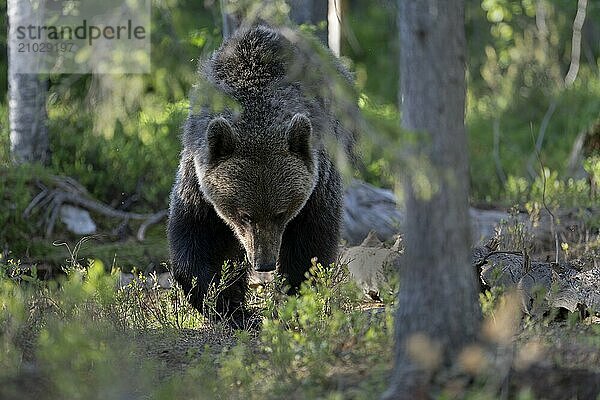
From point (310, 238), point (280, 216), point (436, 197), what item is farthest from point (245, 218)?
point (436, 197)

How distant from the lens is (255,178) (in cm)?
663

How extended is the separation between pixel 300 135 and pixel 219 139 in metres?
0.53

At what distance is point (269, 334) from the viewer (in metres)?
5.05

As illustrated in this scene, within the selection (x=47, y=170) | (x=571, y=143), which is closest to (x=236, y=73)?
(x=47, y=170)

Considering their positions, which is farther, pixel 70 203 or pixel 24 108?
pixel 24 108

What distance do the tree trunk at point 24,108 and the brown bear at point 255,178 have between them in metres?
4.61

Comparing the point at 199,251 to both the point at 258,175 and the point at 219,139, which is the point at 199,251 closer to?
the point at 258,175

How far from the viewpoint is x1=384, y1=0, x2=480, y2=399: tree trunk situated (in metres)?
4.35

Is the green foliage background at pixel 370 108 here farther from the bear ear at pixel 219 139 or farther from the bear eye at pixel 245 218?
the bear eye at pixel 245 218

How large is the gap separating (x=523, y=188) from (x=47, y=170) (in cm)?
543

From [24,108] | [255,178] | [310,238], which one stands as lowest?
[310,238]

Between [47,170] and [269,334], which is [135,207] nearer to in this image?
[47,170]

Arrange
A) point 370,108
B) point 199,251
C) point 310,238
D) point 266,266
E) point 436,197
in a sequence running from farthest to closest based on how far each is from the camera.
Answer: point 370,108, point 310,238, point 199,251, point 266,266, point 436,197

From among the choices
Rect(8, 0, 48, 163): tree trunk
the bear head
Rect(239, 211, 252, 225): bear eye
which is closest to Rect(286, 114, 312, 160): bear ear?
the bear head
